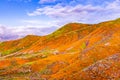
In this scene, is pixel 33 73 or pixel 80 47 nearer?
pixel 33 73

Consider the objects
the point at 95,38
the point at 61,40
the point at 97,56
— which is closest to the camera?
the point at 97,56

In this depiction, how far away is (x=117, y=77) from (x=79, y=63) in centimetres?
2698

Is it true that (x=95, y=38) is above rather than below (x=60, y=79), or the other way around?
above

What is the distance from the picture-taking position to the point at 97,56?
310 ft

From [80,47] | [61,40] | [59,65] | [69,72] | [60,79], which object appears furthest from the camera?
[61,40]

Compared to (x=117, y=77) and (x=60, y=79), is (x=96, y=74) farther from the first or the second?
(x=60, y=79)

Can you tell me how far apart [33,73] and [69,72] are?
2160 centimetres

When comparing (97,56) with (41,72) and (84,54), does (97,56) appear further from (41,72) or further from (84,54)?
(41,72)

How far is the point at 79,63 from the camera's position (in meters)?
90.5

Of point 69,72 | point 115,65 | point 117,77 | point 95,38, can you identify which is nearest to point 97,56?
point 69,72

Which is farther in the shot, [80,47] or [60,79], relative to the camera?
[80,47]

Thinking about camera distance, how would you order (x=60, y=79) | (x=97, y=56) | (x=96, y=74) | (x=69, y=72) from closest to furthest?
1. (x=96, y=74)
2. (x=60, y=79)
3. (x=69, y=72)
4. (x=97, y=56)

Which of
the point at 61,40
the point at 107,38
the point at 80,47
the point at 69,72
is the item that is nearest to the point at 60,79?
the point at 69,72

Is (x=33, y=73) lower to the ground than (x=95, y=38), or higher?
lower
